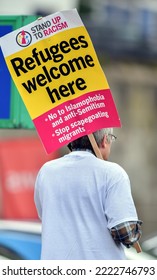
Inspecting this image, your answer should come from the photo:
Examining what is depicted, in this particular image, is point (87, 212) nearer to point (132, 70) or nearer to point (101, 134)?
point (101, 134)

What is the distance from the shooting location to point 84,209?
13.1ft

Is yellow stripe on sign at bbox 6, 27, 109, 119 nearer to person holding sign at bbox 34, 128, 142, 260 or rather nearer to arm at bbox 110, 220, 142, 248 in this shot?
person holding sign at bbox 34, 128, 142, 260

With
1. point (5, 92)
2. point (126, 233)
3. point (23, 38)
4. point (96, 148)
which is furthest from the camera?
point (5, 92)

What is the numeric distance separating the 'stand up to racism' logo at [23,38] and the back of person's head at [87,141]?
1.56 ft

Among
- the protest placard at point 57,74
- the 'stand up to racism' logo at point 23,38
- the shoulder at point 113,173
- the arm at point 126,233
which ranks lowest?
the arm at point 126,233

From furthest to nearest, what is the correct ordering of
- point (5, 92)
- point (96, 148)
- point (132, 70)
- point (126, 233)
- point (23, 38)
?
1. point (132, 70)
2. point (5, 92)
3. point (23, 38)
4. point (96, 148)
5. point (126, 233)

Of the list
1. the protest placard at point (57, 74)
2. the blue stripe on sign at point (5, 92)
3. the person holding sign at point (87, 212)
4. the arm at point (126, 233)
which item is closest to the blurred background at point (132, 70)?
the blue stripe on sign at point (5, 92)

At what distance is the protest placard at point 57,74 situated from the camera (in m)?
4.25

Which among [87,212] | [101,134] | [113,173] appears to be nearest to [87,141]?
[101,134]

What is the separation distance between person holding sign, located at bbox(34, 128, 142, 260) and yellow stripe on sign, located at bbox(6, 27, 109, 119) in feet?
1.11

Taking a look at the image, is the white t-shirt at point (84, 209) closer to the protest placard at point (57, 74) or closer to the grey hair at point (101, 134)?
the grey hair at point (101, 134)

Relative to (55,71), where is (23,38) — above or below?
above

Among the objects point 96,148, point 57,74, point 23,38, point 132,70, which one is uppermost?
point 132,70

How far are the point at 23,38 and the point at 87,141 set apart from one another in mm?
530
